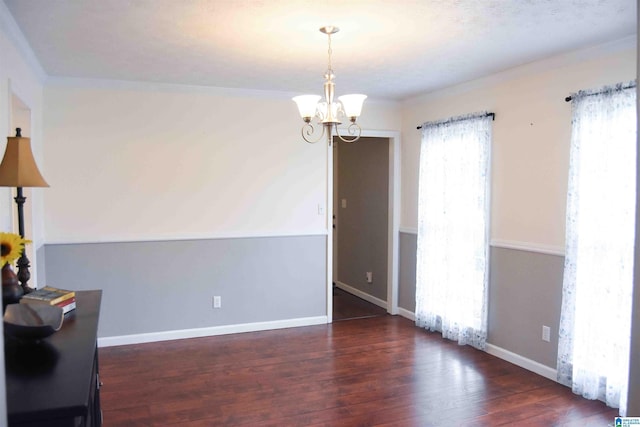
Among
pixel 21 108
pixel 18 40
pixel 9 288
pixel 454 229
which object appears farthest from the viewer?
pixel 454 229

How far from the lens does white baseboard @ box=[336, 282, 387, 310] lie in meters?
5.61

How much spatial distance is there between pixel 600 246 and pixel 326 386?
211 cm

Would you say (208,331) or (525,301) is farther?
(208,331)

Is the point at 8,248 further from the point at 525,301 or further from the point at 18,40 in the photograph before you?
the point at 525,301

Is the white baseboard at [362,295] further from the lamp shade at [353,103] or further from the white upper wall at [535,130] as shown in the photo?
the lamp shade at [353,103]

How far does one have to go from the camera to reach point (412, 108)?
498 cm

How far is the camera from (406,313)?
5164 millimetres

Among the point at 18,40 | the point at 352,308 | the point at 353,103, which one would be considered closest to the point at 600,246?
the point at 353,103

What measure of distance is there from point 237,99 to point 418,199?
210 centimetres

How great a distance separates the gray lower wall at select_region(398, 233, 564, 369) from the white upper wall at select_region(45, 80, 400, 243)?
6.16ft

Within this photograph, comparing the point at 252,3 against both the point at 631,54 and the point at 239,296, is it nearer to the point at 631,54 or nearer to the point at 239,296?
the point at 631,54

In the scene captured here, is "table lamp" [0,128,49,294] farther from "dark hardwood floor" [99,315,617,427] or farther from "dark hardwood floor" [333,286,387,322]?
"dark hardwood floor" [333,286,387,322]

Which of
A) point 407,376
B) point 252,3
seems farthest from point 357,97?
point 407,376

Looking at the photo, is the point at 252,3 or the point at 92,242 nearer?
the point at 252,3
